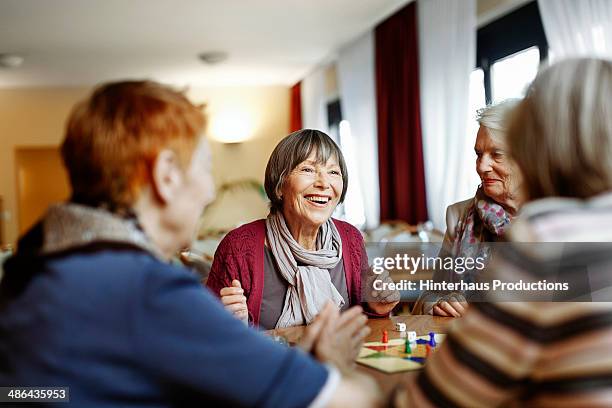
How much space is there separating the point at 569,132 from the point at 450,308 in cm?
136

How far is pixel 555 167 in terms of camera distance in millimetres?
1008

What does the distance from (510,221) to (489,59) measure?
11.4 feet

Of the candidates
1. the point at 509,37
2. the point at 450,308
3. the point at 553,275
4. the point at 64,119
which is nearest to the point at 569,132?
the point at 553,275

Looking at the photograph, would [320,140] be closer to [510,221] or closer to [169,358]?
[510,221]

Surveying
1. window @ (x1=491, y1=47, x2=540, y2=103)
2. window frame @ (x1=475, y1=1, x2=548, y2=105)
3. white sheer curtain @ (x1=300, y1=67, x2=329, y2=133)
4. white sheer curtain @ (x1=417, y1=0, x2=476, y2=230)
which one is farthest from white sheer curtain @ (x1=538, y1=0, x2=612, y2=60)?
white sheer curtain @ (x1=300, y1=67, x2=329, y2=133)

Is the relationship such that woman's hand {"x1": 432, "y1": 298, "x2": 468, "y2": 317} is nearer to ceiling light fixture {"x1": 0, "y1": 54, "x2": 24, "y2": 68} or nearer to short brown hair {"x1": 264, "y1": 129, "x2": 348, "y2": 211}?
short brown hair {"x1": 264, "y1": 129, "x2": 348, "y2": 211}

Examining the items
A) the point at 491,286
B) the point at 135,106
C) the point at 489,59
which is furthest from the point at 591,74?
the point at 489,59

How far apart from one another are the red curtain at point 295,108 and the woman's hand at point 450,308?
7.89 metres

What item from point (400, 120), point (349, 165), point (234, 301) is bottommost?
point (234, 301)

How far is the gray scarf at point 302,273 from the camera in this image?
2281 millimetres

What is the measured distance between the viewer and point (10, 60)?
767 centimetres

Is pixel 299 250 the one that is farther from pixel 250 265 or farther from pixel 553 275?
pixel 553 275

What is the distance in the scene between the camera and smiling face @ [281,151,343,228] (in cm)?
244

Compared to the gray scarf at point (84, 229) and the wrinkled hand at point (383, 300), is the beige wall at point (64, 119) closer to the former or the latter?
the wrinkled hand at point (383, 300)
